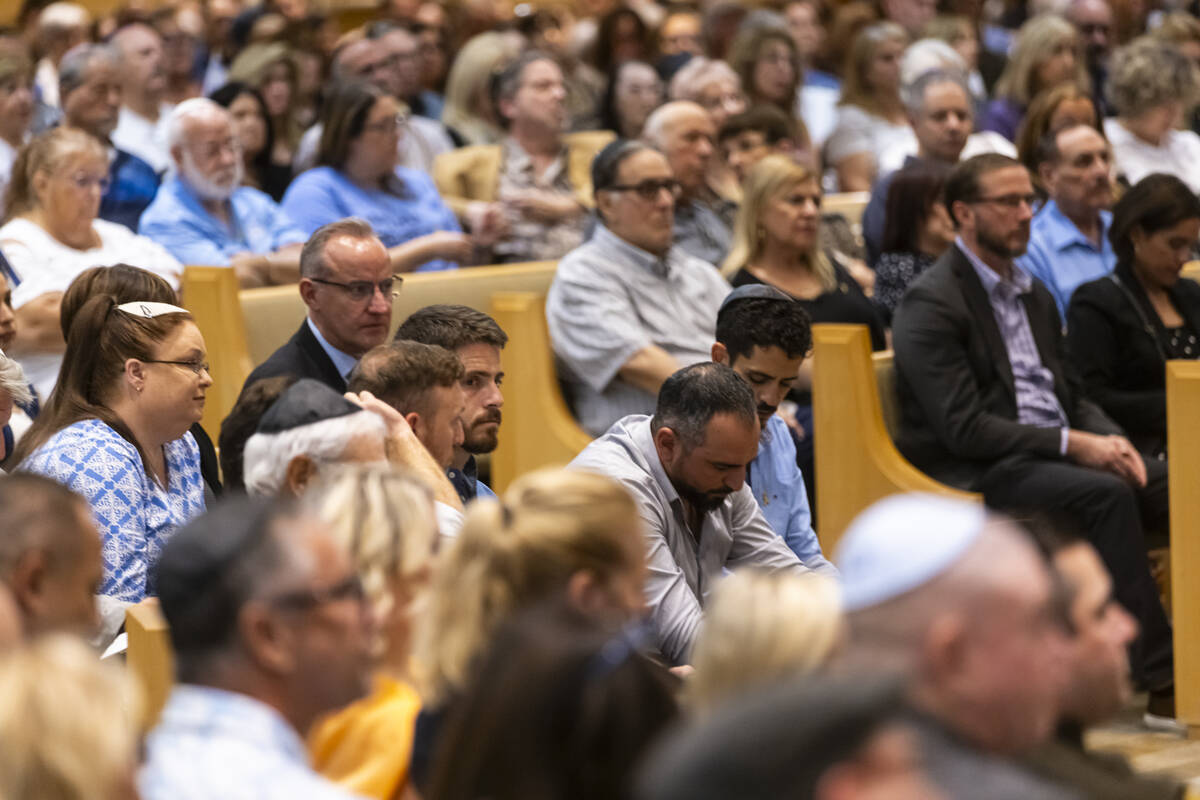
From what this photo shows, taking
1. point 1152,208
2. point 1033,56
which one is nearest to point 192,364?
point 1152,208

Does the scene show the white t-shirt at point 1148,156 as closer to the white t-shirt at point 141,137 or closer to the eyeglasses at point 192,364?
the white t-shirt at point 141,137

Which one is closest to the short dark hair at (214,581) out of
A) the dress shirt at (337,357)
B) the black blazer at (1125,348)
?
the dress shirt at (337,357)

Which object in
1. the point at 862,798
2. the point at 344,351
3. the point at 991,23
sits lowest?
the point at 991,23

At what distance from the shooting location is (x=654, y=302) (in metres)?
4.16

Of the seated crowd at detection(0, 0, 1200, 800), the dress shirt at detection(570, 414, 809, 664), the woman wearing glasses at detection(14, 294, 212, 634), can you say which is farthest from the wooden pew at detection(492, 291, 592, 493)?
the woman wearing glasses at detection(14, 294, 212, 634)

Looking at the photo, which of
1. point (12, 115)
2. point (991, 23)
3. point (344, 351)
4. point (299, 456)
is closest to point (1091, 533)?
point (344, 351)

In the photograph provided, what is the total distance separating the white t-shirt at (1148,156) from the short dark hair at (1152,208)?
1.49 metres

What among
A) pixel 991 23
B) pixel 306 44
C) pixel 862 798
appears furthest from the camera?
pixel 991 23

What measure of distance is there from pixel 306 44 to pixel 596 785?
5348mm

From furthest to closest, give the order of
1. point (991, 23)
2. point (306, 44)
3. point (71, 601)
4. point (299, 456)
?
point (991, 23) < point (306, 44) < point (299, 456) < point (71, 601)

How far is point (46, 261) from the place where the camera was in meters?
3.89

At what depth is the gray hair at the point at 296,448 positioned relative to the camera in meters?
2.19

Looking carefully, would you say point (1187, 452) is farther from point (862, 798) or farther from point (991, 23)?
point (991, 23)

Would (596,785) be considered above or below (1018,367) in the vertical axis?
above
